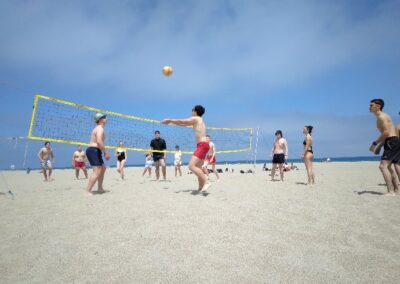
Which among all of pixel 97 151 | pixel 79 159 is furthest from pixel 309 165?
pixel 79 159

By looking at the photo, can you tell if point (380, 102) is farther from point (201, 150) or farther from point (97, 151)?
point (97, 151)

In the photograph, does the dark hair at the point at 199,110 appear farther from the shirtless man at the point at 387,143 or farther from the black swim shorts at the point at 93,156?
the shirtless man at the point at 387,143

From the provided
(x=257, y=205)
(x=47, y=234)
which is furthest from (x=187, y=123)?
(x=47, y=234)

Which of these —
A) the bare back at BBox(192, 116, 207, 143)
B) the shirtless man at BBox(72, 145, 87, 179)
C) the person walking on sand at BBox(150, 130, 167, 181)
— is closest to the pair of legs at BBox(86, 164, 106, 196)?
the bare back at BBox(192, 116, 207, 143)

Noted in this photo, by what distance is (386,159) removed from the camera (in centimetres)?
505

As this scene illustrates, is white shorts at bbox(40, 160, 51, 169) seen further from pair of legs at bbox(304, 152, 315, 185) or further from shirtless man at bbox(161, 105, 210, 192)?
pair of legs at bbox(304, 152, 315, 185)

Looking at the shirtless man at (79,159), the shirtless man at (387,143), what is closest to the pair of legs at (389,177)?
the shirtless man at (387,143)

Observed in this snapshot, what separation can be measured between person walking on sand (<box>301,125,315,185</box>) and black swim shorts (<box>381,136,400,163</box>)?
2.19m

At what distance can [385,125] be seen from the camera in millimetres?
5062

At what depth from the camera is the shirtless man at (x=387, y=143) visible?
4957 mm

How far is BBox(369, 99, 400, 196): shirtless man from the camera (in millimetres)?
4957

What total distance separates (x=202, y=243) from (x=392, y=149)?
432 centimetres

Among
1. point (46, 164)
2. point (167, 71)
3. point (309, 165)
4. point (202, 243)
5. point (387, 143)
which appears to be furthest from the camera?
point (46, 164)

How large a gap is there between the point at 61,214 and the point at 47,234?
82 centimetres
